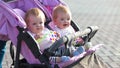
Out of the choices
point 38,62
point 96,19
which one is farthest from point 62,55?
point 96,19

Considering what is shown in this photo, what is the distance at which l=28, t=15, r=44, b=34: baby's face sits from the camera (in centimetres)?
423

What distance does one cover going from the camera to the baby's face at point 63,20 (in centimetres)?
446

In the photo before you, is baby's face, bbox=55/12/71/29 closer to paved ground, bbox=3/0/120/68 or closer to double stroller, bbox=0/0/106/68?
double stroller, bbox=0/0/106/68

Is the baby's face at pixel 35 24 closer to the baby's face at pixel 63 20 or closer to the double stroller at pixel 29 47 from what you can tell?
the double stroller at pixel 29 47

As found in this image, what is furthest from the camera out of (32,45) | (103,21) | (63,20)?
(103,21)

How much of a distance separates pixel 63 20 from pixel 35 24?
1.33 ft

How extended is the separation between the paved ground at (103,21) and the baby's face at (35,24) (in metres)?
2.16

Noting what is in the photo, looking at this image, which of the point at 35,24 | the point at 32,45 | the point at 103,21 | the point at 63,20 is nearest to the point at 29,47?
the point at 32,45

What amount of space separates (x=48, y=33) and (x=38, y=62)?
53cm

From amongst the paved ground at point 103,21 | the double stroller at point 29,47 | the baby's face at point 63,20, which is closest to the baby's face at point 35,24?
the double stroller at point 29,47

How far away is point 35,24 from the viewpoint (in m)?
4.26

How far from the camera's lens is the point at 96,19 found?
11.4m

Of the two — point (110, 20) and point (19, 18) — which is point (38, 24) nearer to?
point (19, 18)

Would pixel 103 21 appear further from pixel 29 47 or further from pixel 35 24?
pixel 29 47
